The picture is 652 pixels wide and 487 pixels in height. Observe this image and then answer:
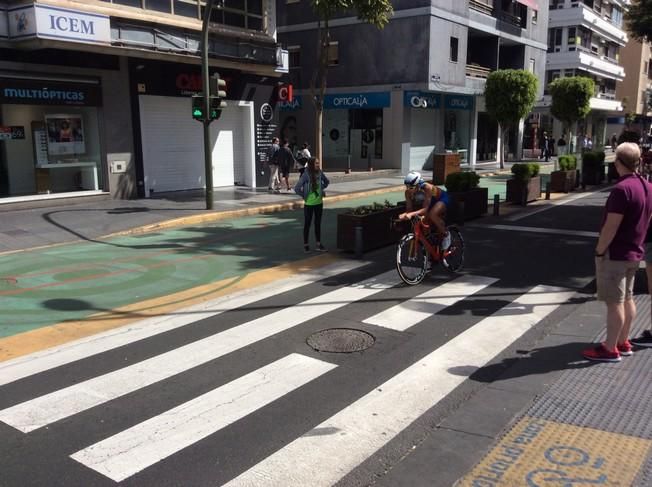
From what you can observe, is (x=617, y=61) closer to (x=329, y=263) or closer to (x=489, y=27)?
(x=489, y=27)

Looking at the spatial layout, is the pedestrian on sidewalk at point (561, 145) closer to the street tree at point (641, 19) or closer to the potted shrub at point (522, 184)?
the street tree at point (641, 19)

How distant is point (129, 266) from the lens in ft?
34.0

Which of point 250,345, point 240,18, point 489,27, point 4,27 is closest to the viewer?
point 250,345

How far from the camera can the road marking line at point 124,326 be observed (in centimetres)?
615

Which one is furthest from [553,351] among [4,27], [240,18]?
[240,18]

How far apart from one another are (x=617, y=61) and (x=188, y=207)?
5902 centimetres

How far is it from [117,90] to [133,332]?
12.6m

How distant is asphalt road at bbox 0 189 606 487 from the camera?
13.5 ft

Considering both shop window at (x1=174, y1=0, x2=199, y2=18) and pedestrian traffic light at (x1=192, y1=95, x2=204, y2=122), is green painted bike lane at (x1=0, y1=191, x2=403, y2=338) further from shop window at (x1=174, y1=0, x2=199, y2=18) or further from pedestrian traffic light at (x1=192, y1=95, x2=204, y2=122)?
shop window at (x1=174, y1=0, x2=199, y2=18)

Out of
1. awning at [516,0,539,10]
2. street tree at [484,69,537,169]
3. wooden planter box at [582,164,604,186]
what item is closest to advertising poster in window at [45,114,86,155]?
wooden planter box at [582,164,604,186]

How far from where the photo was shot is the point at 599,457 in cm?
391

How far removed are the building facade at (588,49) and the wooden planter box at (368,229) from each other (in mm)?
36016

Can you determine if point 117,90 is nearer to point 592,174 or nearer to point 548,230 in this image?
point 548,230

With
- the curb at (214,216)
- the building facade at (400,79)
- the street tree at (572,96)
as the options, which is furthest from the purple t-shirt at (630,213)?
the street tree at (572,96)
